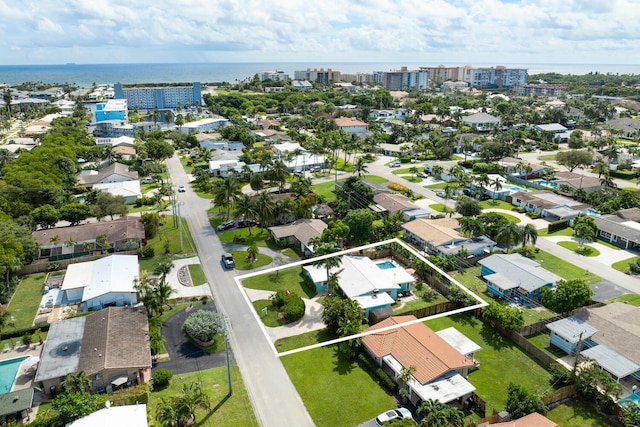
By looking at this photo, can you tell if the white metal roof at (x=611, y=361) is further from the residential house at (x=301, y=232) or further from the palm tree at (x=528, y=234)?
the residential house at (x=301, y=232)

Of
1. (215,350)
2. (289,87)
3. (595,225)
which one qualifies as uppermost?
(289,87)

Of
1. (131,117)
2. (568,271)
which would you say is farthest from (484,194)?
(131,117)

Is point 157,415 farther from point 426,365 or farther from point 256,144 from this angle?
point 256,144


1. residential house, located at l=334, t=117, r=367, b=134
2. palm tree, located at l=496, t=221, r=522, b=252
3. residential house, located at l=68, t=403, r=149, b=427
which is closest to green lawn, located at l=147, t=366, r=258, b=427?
residential house, located at l=68, t=403, r=149, b=427

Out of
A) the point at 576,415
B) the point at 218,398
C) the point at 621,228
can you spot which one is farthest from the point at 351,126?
the point at 576,415

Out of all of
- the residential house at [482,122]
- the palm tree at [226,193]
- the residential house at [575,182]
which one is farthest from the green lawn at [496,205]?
the residential house at [482,122]

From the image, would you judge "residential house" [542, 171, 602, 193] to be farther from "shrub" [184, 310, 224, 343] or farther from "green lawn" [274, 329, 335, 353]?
"shrub" [184, 310, 224, 343]
